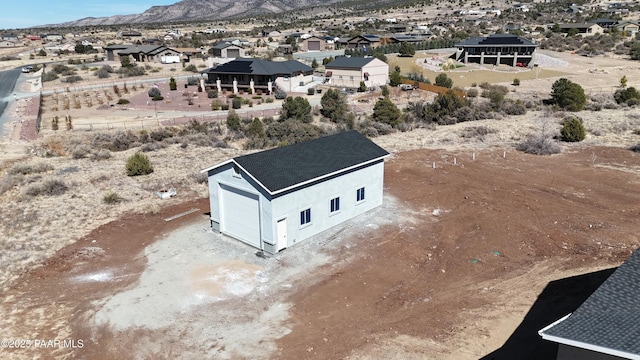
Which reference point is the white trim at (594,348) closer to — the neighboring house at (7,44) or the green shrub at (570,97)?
the green shrub at (570,97)

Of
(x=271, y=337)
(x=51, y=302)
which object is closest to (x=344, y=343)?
(x=271, y=337)

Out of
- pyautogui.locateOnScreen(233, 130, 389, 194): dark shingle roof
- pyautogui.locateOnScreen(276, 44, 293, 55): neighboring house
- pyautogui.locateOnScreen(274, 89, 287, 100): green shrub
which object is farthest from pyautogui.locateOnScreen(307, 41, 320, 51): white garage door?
pyautogui.locateOnScreen(233, 130, 389, 194): dark shingle roof

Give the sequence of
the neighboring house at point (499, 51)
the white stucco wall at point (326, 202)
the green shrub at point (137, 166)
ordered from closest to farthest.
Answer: the white stucco wall at point (326, 202), the green shrub at point (137, 166), the neighboring house at point (499, 51)

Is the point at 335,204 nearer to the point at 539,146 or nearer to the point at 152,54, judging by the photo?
the point at 539,146

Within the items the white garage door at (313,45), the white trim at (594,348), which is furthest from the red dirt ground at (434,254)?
the white garage door at (313,45)

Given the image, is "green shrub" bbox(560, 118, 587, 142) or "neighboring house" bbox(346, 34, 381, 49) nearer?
"green shrub" bbox(560, 118, 587, 142)

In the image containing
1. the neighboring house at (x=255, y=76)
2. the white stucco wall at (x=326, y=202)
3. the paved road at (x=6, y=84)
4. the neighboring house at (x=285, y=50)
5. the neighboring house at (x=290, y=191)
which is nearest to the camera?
the neighboring house at (x=290, y=191)

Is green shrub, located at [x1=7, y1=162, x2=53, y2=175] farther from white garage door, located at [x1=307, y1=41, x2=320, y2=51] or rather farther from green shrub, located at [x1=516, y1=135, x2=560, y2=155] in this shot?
white garage door, located at [x1=307, y1=41, x2=320, y2=51]
